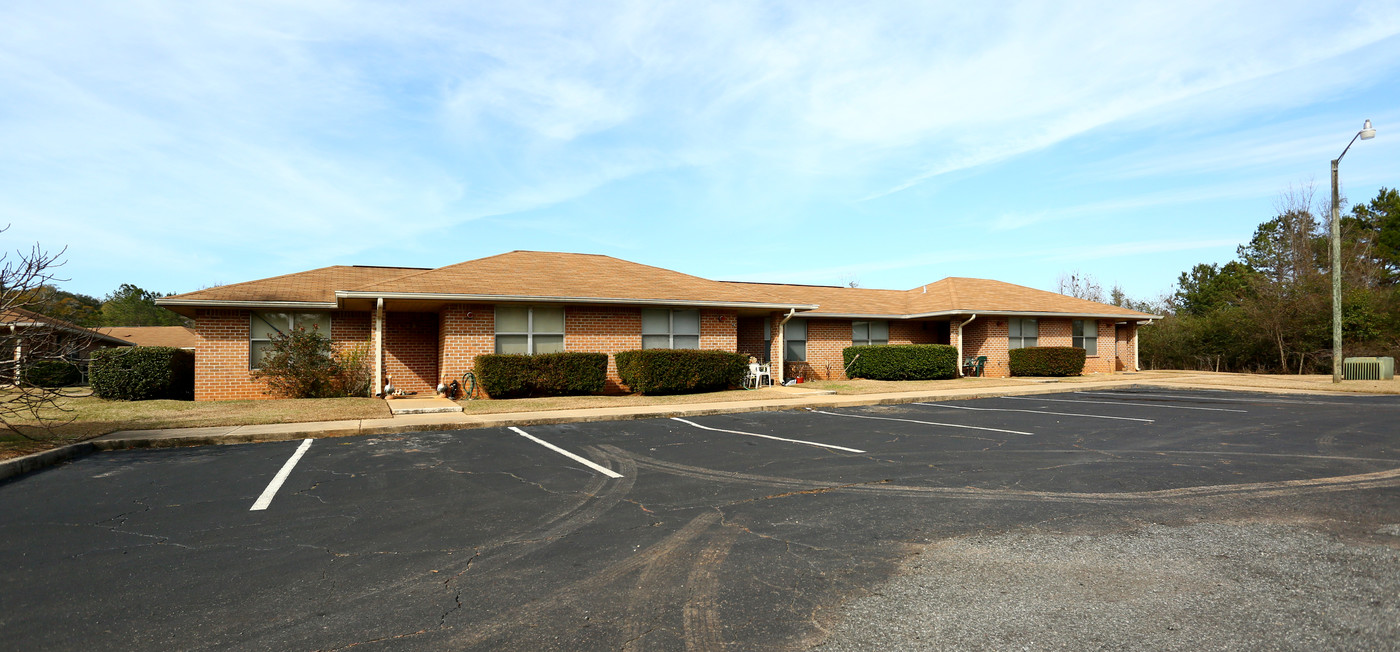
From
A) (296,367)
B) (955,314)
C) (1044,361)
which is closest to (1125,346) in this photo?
(1044,361)

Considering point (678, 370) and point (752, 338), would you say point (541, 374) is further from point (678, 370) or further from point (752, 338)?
point (752, 338)

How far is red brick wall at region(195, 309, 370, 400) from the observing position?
53.9 ft

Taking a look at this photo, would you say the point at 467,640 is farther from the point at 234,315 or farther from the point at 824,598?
the point at 234,315

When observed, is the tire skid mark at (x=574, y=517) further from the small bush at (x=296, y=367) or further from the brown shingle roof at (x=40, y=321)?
the small bush at (x=296, y=367)

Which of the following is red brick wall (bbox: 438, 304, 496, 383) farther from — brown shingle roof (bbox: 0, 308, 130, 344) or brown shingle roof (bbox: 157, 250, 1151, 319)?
brown shingle roof (bbox: 0, 308, 130, 344)

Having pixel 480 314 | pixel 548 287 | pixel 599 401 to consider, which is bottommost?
pixel 599 401

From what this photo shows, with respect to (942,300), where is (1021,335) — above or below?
below

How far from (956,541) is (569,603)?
2.77 metres

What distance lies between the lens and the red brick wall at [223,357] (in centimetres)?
1642

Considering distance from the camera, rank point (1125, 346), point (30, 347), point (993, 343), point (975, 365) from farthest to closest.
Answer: point (1125, 346)
point (993, 343)
point (975, 365)
point (30, 347)

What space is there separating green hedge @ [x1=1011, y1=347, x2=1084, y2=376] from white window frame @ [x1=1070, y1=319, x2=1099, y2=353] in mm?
2199

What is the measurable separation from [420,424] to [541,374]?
16.0 feet

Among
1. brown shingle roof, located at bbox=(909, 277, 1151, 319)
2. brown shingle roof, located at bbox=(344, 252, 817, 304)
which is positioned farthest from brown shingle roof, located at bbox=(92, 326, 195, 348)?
brown shingle roof, located at bbox=(909, 277, 1151, 319)

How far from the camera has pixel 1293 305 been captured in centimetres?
2681
